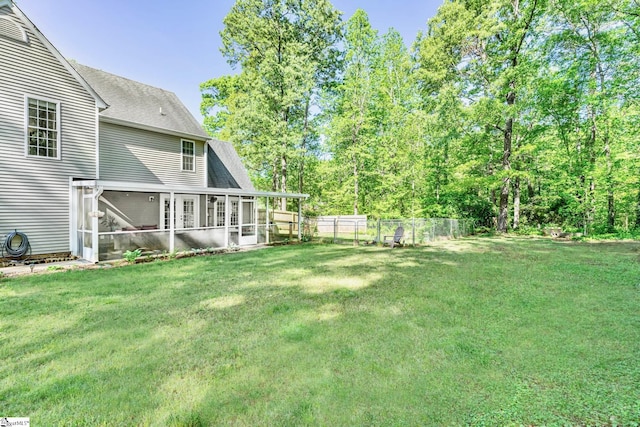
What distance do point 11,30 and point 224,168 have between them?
9.53 m

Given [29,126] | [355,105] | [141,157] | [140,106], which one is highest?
[355,105]

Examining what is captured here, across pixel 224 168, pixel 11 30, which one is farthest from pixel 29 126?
pixel 224 168

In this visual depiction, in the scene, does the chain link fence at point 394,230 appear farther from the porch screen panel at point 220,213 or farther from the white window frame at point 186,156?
the white window frame at point 186,156

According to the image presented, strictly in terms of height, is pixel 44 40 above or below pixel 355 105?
below

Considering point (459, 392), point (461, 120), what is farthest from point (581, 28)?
point (459, 392)

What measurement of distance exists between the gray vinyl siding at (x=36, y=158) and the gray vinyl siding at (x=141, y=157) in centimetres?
151

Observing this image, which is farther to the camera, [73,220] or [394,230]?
[394,230]

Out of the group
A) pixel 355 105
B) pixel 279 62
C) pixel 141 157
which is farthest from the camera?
pixel 355 105

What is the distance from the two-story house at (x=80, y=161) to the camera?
A: 8336mm

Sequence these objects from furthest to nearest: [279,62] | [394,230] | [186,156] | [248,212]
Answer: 1. [279,62]
2. [248,212]
3. [394,230]
4. [186,156]

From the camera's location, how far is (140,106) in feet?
42.6

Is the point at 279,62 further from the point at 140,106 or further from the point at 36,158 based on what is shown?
the point at 36,158

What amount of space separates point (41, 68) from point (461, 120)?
20.1m

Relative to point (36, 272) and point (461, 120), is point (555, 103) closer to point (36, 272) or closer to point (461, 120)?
point (461, 120)
